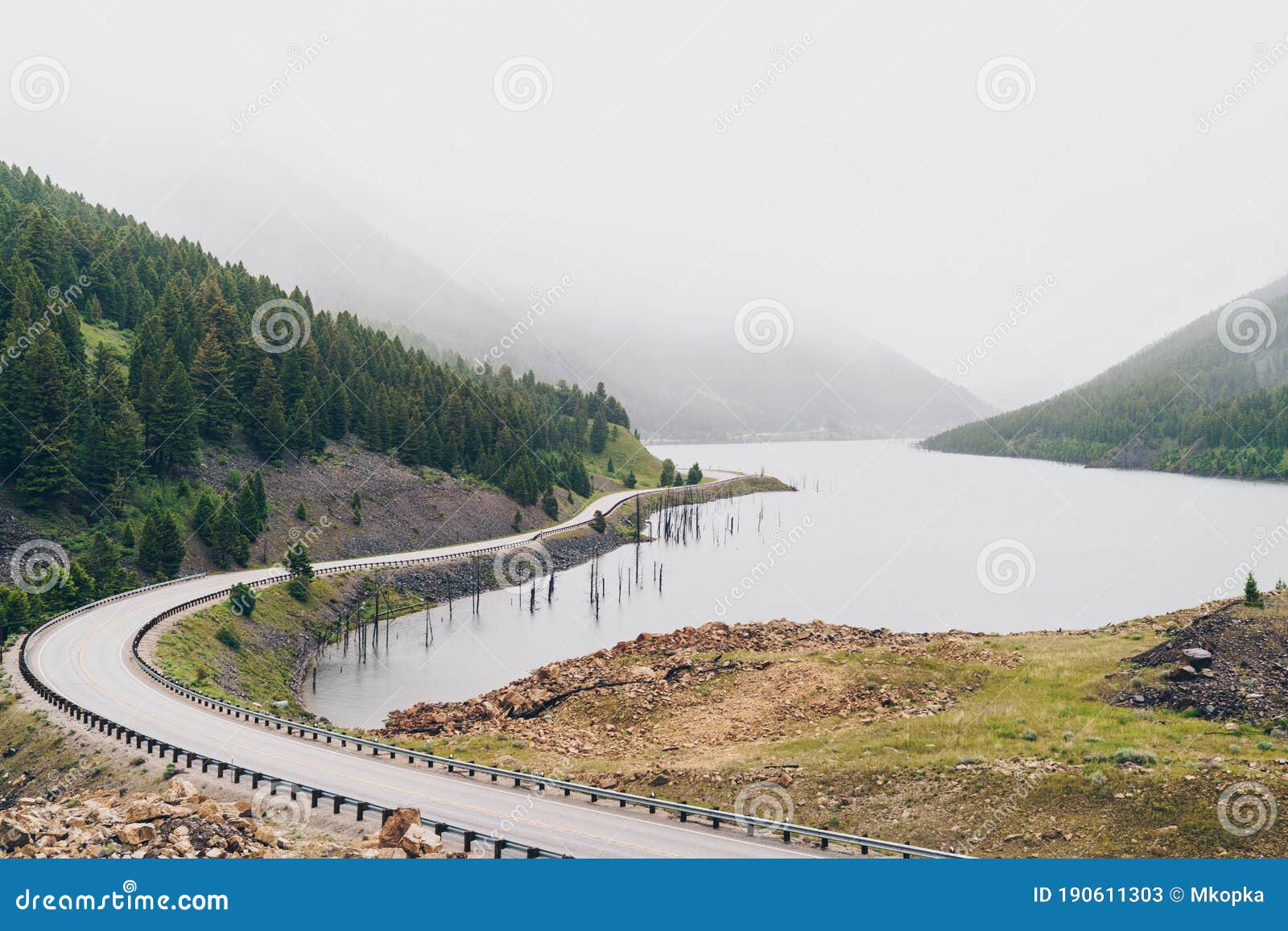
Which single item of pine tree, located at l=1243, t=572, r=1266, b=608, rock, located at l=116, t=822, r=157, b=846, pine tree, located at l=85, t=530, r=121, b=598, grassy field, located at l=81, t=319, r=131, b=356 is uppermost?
grassy field, located at l=81, t=319, r=131, b=356

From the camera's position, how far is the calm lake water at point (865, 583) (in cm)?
6694

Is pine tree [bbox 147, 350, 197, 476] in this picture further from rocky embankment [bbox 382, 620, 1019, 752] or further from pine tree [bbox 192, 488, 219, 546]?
rocky embankment [bbox 382, 620, 1019, 752]

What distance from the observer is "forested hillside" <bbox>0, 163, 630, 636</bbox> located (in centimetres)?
7025

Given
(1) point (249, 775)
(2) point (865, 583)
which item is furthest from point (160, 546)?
(2) point (865, 583)

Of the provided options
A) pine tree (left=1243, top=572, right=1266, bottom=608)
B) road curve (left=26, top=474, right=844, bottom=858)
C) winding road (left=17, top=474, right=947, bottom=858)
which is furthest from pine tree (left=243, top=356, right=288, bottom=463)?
pine tree (left=1243, top=572, right=1266, bottom=608)

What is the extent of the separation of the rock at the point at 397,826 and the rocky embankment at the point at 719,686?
17.6m

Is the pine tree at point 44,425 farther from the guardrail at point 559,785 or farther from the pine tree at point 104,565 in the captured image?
the guardrail at point 559,785

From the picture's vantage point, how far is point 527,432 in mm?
160625

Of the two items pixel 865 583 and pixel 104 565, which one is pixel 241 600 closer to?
pixel 104 565

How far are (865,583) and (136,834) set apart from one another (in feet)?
300

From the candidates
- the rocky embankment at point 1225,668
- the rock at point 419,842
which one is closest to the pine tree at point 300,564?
the rock at point 419,842

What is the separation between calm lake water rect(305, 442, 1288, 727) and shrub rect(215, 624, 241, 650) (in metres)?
6.63

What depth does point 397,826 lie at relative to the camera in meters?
21.5

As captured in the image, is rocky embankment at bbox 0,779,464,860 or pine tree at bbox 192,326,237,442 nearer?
rocky embankment at bbox 0,779,464,860
